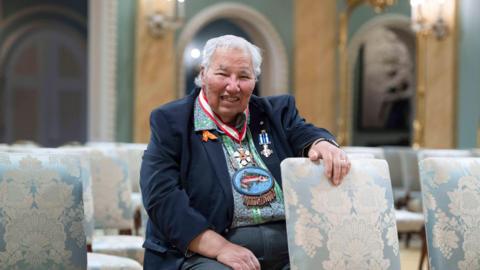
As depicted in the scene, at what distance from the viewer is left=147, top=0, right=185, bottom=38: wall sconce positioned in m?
9.02

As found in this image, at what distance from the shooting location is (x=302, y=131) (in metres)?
2.90

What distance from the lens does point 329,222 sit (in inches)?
104

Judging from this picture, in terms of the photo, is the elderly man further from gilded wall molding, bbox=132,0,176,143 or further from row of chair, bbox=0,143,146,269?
gilded wall molding, bbox=132,0,176,143

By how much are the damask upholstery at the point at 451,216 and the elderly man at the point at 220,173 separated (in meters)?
0.41

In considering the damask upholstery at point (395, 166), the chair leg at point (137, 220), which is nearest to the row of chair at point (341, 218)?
the chair leg at point (137, 220)

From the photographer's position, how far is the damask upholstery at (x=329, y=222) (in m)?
2.62

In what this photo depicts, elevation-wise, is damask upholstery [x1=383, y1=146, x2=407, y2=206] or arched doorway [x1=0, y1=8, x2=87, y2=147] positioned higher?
arched doorway [x1=0, y1=8, x2=87, y2=147]

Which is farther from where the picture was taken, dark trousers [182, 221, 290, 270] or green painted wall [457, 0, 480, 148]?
green painted wall [457, 0, 480, 148]

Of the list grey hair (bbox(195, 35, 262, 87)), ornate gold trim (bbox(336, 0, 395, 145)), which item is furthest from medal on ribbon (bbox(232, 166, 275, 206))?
ornate gold trim (bbox(336, 0, 395, 145))

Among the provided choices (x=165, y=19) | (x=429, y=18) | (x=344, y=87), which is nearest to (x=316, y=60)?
(x=344, y=87)

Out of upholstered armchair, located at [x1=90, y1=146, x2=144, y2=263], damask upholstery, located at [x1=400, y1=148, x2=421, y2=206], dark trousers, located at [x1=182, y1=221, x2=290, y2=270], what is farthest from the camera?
damask upholstery, located at [x1=400, y1=148, x2=421, y2=206]

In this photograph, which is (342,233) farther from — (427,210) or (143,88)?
(143,88)

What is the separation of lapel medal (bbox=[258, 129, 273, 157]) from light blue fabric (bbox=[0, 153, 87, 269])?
0.63 m

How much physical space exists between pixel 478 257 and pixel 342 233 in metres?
0.59
